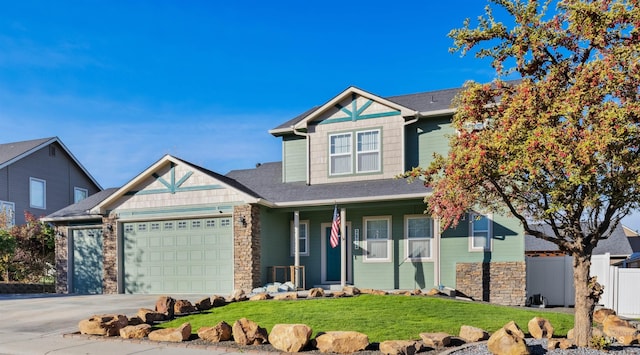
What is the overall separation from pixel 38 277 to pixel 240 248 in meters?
11.9

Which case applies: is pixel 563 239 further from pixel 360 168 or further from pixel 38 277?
pixel 38 277

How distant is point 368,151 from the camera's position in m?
18.1

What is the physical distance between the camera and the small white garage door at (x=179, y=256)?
1753 cm

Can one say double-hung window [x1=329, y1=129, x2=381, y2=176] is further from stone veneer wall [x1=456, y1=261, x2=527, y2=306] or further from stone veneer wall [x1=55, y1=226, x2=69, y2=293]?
stone veneer wall [x1=55, y1=226, x2=69, y2=293]

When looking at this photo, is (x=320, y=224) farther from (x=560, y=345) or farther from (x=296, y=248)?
(x=560, y=345)

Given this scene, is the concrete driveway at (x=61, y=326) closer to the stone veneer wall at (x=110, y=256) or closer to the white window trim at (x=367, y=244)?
the stone veneer wall at (x=110, y=256)

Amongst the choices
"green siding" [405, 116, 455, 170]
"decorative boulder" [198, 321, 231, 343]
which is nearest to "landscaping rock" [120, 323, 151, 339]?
"decorative boulder" [198, 321, 231, 343]

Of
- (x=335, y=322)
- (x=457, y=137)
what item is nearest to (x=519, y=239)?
(x=335, y=322)

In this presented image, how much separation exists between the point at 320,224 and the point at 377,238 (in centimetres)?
216

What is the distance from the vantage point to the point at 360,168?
59.8ft

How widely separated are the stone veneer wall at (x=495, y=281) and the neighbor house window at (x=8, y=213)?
20022 millimetres

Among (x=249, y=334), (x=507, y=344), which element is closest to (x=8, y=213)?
(x=249, y=334)

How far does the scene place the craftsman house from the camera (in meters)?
16.4

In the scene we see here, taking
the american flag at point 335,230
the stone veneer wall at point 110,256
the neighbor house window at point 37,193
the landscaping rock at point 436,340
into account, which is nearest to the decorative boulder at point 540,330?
the landscaping rock at point 436,340
